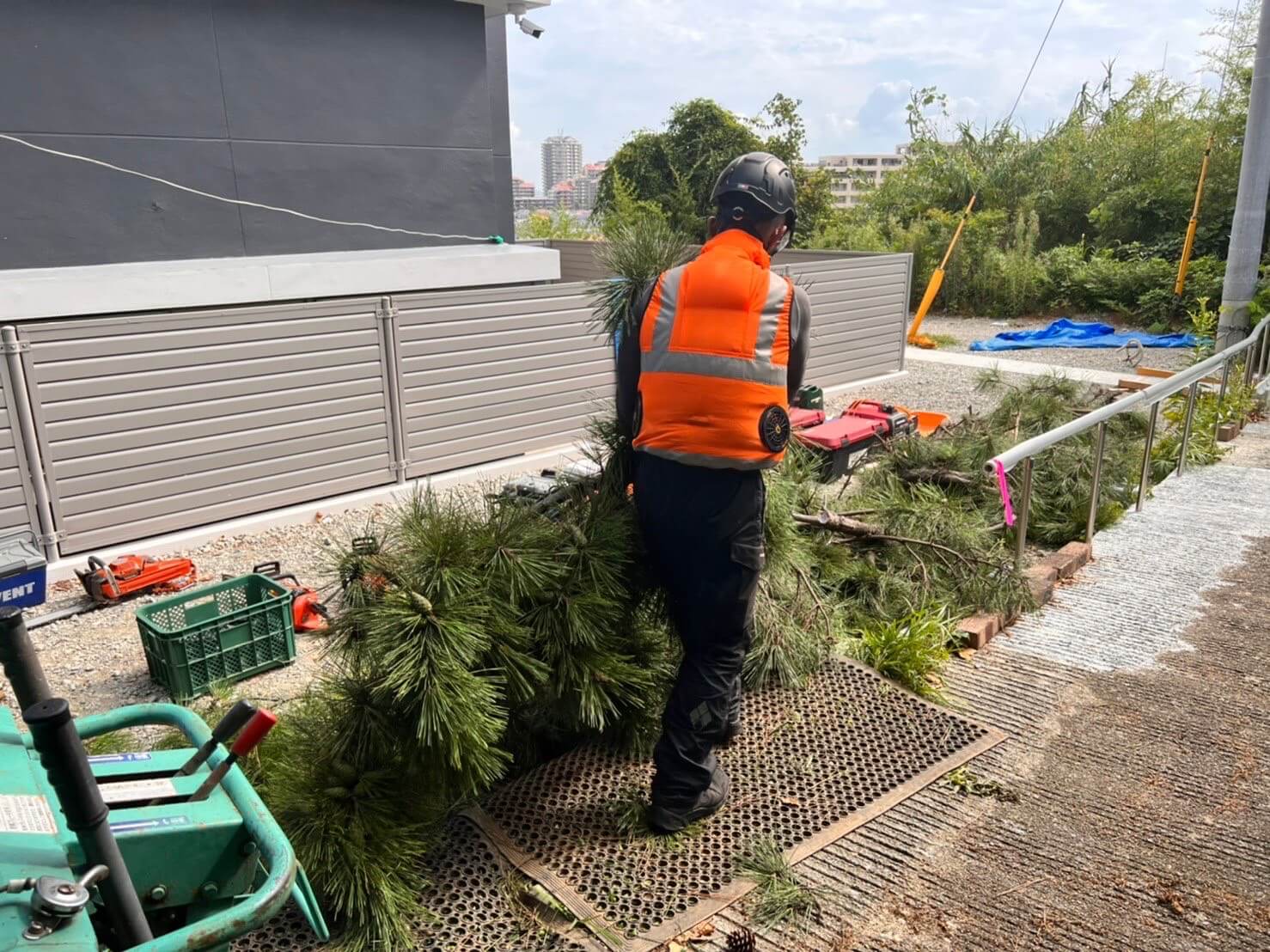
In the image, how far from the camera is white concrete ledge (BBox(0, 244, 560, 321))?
292 inches

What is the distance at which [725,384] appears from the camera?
2.62 m

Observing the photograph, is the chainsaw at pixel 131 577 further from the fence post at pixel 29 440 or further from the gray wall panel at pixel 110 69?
the gray wall panel at pixel 110 69

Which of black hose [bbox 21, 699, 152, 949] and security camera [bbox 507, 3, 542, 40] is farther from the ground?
security camera [bbox 507, 3, 542, 40]

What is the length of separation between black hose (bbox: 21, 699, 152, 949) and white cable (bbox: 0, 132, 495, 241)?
9079mm

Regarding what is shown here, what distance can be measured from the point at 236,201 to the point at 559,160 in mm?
106375

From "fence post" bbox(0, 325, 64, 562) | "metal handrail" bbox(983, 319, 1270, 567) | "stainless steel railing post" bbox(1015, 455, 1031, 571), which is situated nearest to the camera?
"metal handrail" bbox(983, 319, 1270, 567)

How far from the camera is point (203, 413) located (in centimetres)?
636

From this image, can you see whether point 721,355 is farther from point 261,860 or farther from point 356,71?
point 356,71

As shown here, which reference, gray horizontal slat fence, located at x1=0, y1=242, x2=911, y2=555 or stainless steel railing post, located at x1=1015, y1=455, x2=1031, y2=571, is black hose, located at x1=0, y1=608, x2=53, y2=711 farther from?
gray horizontal slat fence, located at x1=0, y1=242, x2=911, y2=555

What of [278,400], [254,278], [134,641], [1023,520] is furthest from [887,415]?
[254,278]

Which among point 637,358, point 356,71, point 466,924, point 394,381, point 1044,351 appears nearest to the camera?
point 466,924

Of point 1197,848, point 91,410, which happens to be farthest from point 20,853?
point 91,410

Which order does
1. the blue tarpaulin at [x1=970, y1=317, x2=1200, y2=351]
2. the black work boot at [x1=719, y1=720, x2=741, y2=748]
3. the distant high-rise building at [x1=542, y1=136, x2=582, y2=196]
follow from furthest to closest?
the distant high-rise building at [x1=542, y1=136, x2=582, y2=196], the blue tarpaulin at [x1=970, y1=317, x2=1200, y2=351], the black work boot at [x1=719, y1=720, x2=741, y2=748]

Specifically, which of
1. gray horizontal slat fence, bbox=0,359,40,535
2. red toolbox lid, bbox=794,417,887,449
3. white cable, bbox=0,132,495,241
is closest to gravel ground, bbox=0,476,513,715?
gray horizontal slat fence, bbox=0,359,40,535
